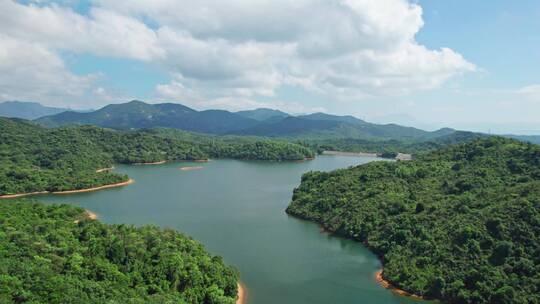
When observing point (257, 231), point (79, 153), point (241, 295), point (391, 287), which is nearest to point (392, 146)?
point (79, 153)

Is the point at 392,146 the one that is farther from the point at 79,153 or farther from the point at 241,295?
the point at 241,295

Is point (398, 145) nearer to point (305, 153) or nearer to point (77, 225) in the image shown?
point (305, 153)

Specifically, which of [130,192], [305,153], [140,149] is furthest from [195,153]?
[130,192]

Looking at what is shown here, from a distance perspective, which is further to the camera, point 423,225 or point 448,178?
point 448,178

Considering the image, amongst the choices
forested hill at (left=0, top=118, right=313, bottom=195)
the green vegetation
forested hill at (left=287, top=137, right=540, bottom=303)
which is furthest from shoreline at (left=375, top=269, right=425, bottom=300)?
forested hill at (left=0, top=118, right=313, bottom=195)

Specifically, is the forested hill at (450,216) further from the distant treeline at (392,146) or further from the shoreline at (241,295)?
the distant treeline at (392,146)

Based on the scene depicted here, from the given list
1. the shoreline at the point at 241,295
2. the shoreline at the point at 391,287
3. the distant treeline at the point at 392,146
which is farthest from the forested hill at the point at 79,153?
the shoreline at the point at 391,287
